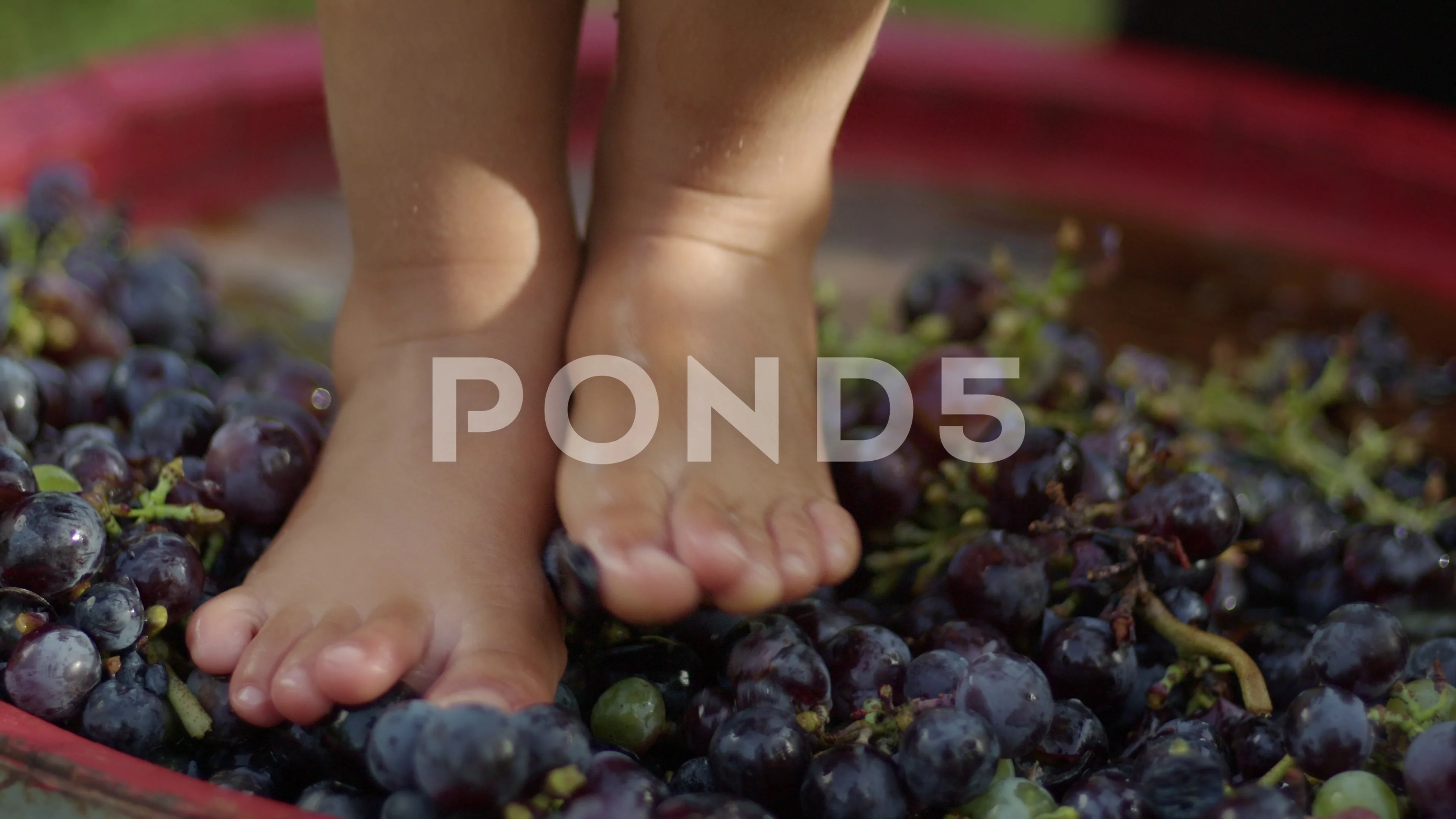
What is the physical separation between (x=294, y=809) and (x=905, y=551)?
51 centimetres

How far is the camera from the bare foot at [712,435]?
84 cm

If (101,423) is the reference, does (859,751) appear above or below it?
above

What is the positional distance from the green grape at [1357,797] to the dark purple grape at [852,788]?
0.25 m

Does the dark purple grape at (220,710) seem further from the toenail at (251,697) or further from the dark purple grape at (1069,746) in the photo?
the dark purple grape at (1069,746)

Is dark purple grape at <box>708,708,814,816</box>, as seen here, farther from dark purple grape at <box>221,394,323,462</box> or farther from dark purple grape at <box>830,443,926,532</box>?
dark purple grape at <box>221,394,323,462</box>

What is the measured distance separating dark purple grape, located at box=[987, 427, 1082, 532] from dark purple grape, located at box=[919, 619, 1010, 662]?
103 mm

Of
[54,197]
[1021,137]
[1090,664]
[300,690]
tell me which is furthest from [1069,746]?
[1021,137]

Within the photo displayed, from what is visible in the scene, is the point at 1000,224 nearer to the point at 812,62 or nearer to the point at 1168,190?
the point at 1168,190

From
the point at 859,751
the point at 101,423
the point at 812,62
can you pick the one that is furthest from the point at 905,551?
the point at 101,423

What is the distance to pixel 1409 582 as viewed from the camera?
95cm

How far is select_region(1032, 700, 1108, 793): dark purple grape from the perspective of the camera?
795mm

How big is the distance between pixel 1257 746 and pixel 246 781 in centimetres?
63

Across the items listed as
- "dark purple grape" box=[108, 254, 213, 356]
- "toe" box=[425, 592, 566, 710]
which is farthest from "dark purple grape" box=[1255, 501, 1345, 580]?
"dark purple grape" box=[108, 254, 213, 356]

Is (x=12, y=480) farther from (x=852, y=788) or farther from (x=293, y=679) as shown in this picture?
(x=852, y=788)
